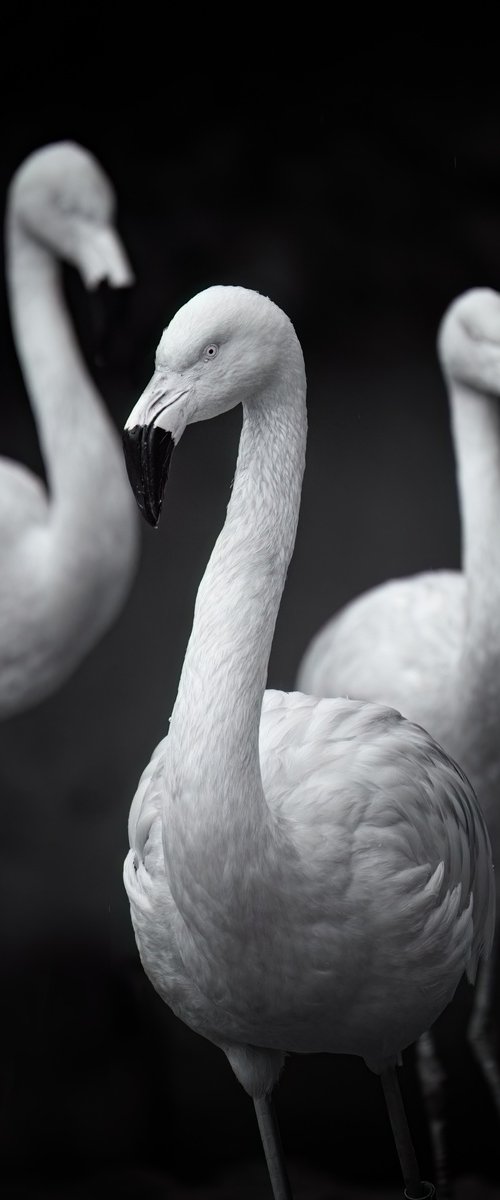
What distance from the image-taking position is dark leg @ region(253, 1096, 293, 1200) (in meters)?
1.63

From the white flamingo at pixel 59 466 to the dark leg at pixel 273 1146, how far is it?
112 cm

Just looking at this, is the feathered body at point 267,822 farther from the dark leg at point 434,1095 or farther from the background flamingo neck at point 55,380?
the background flamingo neck at point 55,380

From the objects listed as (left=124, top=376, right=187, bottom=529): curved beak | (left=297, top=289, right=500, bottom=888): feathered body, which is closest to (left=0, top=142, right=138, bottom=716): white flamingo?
(left=297, top=289, right=500, bottom=888): feathered body

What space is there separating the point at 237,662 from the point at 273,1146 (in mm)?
600

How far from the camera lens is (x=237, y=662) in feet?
4.50

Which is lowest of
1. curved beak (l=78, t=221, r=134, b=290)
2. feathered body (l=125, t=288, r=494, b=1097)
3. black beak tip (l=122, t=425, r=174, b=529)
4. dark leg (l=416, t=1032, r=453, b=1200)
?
dark leg (l=416, t=1032, r=453, b=1200)

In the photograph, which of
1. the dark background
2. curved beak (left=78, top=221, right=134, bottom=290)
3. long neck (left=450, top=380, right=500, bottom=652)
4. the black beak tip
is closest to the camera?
the black beak tip

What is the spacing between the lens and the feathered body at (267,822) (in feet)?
4.42

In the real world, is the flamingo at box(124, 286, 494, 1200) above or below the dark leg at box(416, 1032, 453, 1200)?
above

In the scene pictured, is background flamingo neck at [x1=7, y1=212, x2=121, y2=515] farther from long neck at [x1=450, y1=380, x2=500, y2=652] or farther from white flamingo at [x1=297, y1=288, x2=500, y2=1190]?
long neck at [x1=450, y1=380, x2=500, y2=652]

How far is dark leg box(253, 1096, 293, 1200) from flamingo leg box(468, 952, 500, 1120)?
0.68 m

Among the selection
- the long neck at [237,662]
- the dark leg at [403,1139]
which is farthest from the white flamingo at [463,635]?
the long neck at [237,662]

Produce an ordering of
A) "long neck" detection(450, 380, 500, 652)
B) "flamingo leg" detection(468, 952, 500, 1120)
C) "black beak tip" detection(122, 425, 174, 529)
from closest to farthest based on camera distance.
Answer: "black beak tip" detection(122, 425, 174, 529) → "long neck" detection(450, 380, 500, 652) → "flamingo leg" detection(468, 952, 500, 1120)

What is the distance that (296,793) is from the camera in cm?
149
